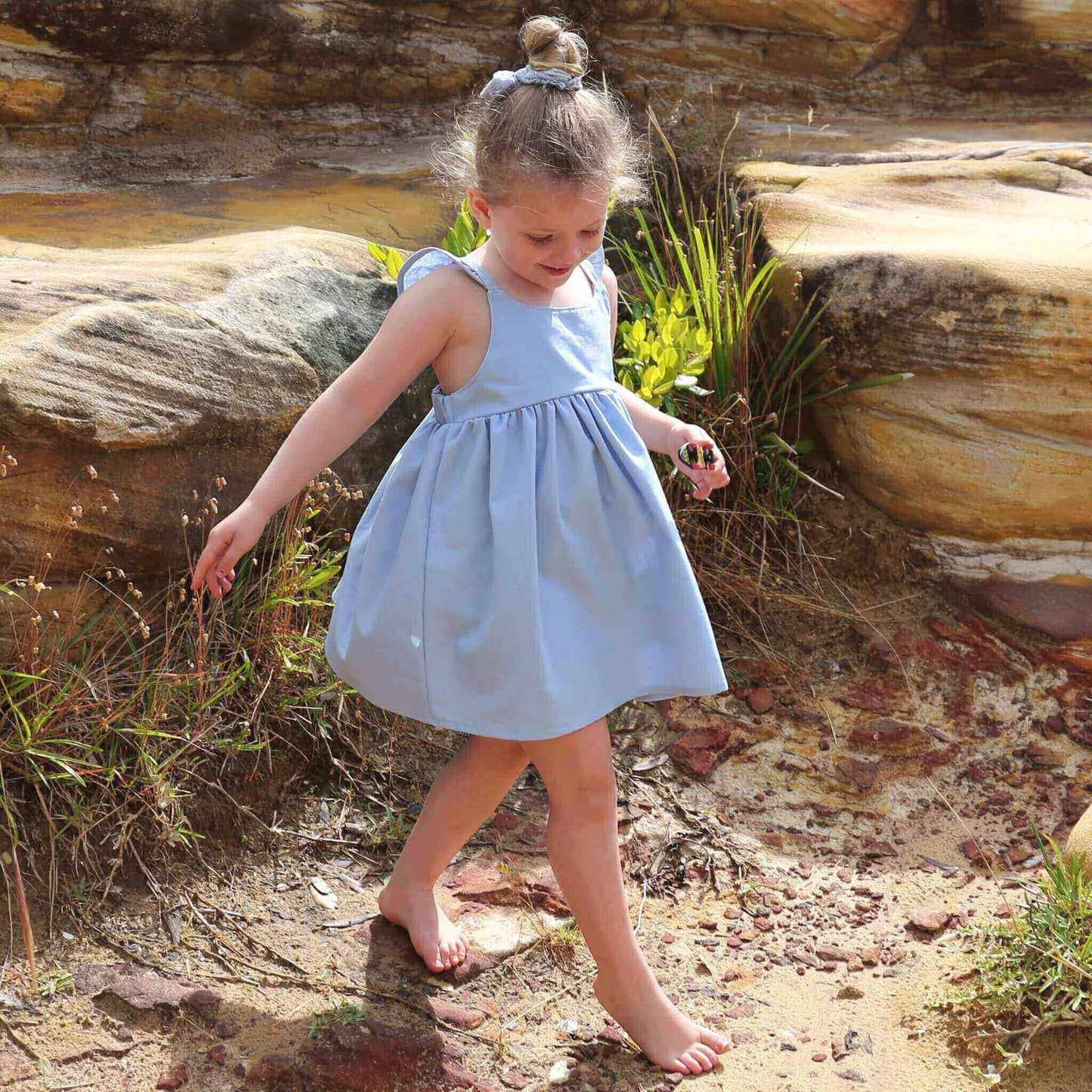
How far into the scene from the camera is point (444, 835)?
2203 millimetres

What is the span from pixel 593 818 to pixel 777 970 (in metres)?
0.70

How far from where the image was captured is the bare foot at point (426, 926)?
224cm

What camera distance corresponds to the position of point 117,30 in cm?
372

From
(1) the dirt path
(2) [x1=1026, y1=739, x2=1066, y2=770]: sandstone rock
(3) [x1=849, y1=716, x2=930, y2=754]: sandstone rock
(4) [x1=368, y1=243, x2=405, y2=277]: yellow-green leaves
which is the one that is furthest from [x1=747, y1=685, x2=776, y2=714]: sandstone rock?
(4) [x1=368, y1=243, x2=405, y2=277]: yellow-green leaves

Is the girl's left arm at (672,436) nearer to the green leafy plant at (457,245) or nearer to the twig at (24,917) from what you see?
the green leafy plant at (457,245)

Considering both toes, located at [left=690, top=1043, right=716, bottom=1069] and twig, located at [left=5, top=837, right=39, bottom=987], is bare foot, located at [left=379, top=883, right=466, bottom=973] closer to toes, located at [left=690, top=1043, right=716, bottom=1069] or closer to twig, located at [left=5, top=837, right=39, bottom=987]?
toes, located at [left=690, top=1043, right=716, bottom=1069]

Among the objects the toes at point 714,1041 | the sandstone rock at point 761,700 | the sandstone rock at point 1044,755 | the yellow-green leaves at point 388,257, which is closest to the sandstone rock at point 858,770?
the sandstone rock at point 761,700

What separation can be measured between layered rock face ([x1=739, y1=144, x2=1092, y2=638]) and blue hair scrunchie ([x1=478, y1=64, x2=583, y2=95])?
60.3 inches

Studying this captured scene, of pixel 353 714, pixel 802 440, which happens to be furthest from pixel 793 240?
pixel 353 714

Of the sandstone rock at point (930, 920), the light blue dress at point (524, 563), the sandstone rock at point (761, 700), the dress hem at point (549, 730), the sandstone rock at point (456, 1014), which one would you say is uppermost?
the light blue dress at point (524, 563)

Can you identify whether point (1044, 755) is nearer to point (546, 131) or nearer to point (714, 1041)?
point (714, 1041)

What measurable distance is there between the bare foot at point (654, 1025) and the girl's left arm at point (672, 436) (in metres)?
0.86

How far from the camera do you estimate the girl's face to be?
1778 mm

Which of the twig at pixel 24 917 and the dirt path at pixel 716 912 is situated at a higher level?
the twig at pixel 24 917
